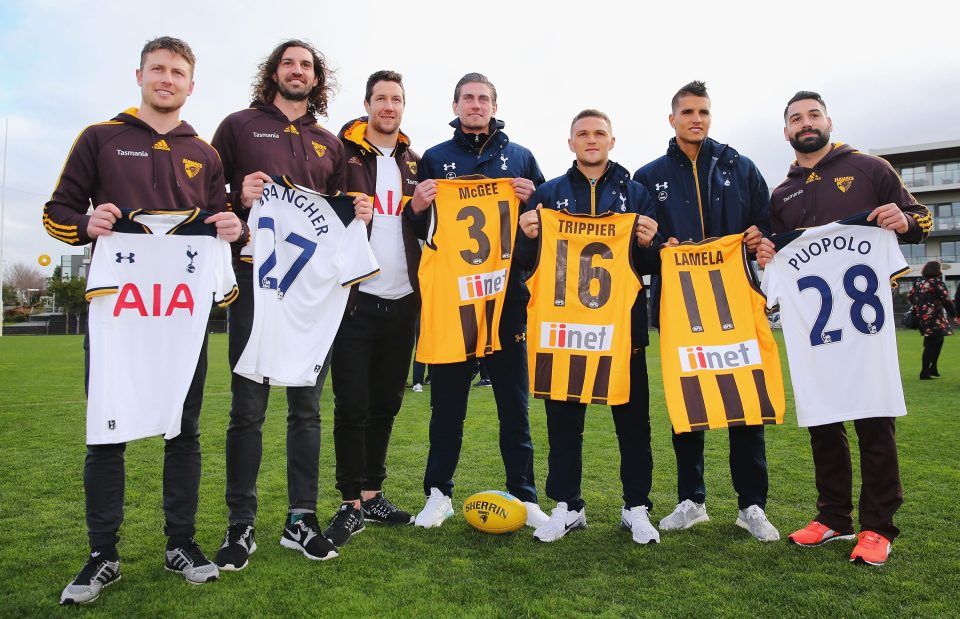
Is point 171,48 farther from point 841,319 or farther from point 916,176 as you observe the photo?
point 916,176

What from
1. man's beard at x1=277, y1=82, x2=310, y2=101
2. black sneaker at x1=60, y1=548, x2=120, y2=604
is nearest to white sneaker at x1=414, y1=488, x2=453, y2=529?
black sneaker at x1=60, y1=548, x2=120, y2=604

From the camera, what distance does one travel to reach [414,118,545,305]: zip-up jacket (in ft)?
14.5

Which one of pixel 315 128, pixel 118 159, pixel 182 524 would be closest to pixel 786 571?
pixel 182 524

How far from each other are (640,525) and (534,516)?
2.28ft

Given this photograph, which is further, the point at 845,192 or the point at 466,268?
the point at 466,268

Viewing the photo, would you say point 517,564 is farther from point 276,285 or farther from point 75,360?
point 75,360

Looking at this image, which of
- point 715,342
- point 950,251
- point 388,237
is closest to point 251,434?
point 388,237

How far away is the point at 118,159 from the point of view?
3311mm

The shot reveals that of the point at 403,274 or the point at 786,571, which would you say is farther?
the point at 403,274

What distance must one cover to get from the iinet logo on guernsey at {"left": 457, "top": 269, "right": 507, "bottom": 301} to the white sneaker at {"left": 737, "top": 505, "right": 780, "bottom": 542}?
2080 mm

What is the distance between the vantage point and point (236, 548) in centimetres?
344

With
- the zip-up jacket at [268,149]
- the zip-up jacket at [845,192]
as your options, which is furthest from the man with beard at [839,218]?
the zip-up jacket at [268,149]

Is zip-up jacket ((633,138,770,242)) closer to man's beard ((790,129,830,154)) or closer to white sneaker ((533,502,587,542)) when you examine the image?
man's beard ((790,129,830,154))

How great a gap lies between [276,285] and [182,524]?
4.55 feet
